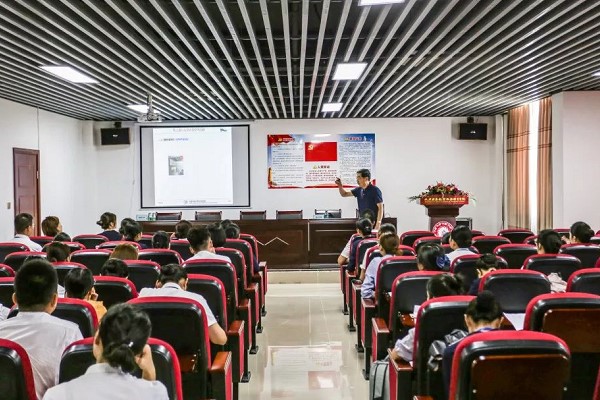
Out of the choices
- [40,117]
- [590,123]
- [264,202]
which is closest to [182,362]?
[590,123]

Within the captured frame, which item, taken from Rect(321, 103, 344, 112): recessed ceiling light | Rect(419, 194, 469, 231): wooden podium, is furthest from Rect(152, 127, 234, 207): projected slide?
Rect(419, 194, 469, 231): wooden podium

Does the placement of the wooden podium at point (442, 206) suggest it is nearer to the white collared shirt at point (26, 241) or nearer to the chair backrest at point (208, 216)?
the chair backrest at point (208, 216)

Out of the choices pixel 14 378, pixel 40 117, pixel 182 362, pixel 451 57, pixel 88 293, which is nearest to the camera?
pixel 14 378

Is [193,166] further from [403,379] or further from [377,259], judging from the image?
[403,379]

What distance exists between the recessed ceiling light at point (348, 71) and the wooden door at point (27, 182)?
19.3ft

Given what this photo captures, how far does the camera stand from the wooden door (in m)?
10.5

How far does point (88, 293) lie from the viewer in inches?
129

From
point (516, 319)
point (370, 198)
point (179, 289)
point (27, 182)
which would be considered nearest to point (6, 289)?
point (179, 289)

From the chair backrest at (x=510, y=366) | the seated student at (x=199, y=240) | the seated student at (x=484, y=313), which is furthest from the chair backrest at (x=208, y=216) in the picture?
the chair backrest at (x=510, y=366)

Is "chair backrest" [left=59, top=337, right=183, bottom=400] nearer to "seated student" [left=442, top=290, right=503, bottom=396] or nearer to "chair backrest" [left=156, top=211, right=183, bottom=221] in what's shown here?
"seated student" [left=442, top=290, right=503, bottom=396]

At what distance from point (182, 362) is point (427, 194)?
312 inches

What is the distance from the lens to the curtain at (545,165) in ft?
34.4

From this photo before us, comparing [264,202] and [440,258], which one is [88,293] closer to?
[440,258]

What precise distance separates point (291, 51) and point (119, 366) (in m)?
5.55
